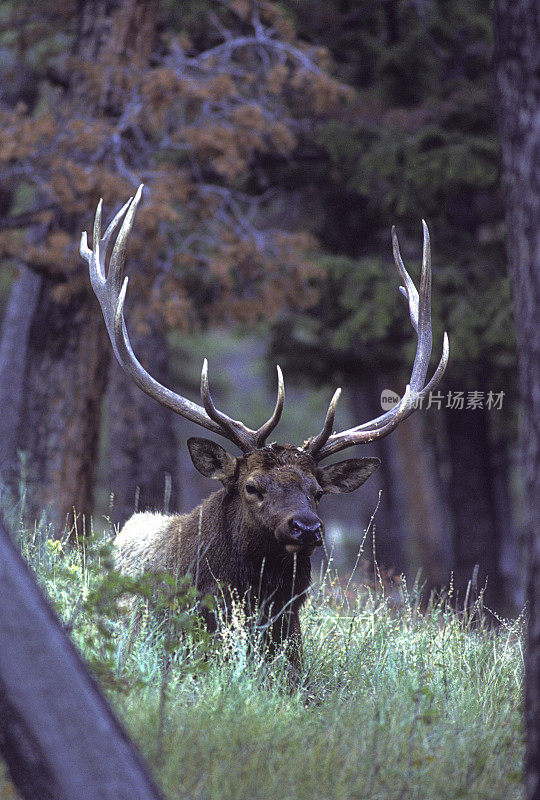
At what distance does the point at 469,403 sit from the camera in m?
12.4

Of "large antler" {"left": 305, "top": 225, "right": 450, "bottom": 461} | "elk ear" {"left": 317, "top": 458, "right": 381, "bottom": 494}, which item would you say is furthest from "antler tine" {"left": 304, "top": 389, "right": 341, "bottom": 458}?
"elk ear" {"left": 317, "top": 458, "right": 381, "bottom": 494}

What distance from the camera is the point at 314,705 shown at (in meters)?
4.62

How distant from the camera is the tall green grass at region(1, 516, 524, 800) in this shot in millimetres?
3543

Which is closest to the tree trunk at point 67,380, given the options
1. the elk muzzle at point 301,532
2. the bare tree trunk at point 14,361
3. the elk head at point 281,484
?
the bare tree trunk at point 14,361

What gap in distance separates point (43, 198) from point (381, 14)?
203 inches

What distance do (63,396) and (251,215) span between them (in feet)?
9.12

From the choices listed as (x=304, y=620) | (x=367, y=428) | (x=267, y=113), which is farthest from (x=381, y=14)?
(x=304, y=620)

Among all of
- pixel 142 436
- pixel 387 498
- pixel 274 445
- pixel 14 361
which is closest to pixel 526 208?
pixel 274 445

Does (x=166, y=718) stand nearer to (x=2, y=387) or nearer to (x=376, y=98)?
(x=2, y=387)

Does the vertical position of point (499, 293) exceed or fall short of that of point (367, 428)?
it exceeds it

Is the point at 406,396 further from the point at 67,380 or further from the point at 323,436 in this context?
the point at 67,380

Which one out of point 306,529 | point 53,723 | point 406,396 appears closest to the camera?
point 53,723

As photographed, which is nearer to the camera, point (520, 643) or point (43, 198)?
point (520, 643)

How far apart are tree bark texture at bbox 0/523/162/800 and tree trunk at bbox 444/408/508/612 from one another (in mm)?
10386
